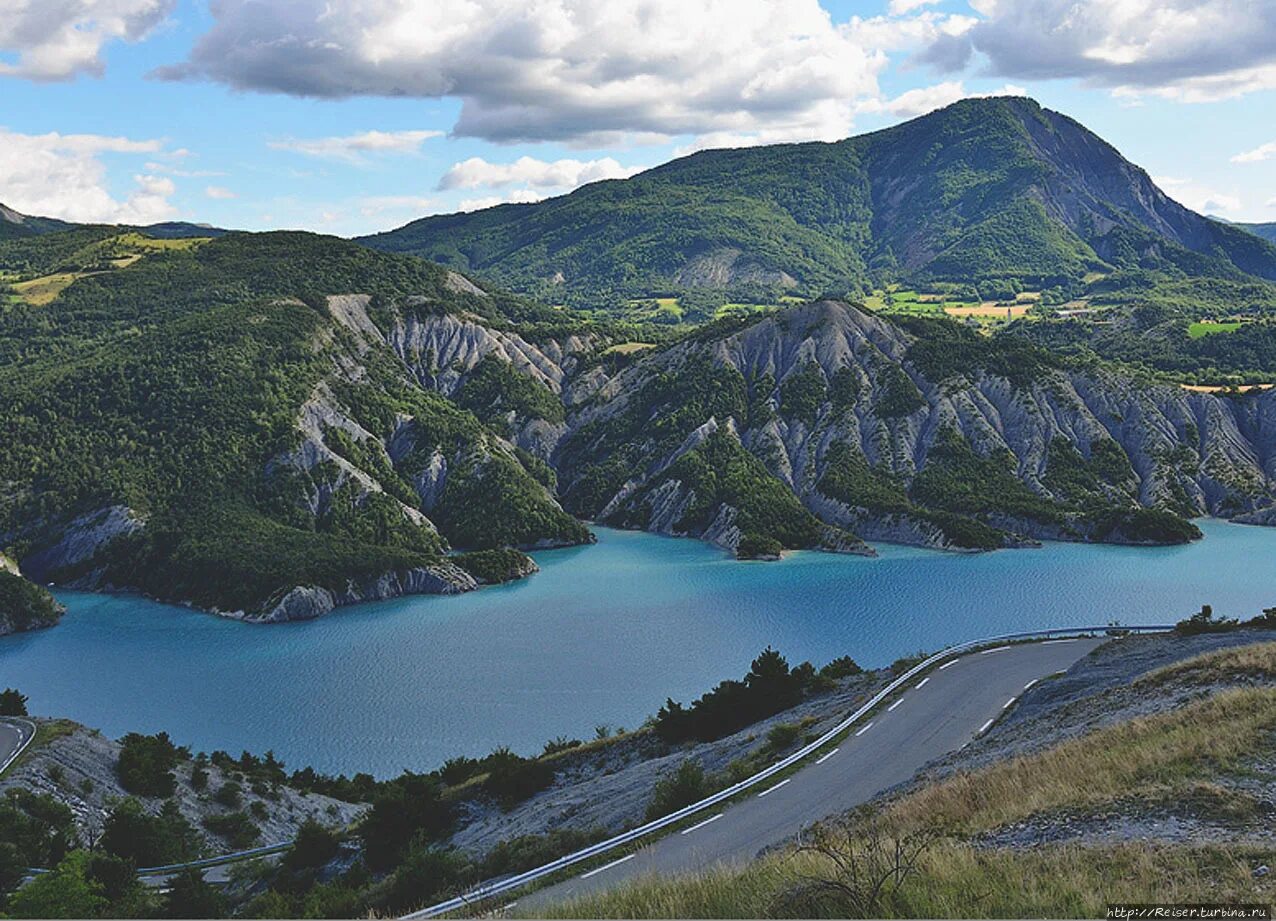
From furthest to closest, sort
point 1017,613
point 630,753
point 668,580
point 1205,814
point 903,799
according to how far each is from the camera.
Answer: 1. point 668,580
2. point 1017,613
3. point 630,753
4. point 903,799
5. point 1205,814

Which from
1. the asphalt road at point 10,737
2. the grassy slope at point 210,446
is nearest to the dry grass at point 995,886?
the asphalt road at point 10,737

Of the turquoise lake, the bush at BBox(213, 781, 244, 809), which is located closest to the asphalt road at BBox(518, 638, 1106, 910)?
the turquoise lake

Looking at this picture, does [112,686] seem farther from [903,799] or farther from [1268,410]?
[1268,410]

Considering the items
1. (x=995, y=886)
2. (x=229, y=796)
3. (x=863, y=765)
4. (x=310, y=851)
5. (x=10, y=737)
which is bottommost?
(x=229, y=796)

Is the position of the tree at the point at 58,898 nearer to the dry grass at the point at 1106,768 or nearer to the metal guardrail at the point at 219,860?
the metal guardrail at the point at 219,860

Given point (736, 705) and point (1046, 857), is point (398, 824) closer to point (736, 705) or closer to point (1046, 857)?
point (736, 705)

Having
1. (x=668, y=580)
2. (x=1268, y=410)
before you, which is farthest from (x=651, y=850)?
(x=1268, y=410)

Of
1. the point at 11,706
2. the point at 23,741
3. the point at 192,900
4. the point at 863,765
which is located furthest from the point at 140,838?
the point at 863,765
